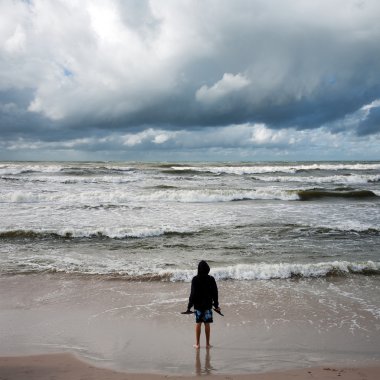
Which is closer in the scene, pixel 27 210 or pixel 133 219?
pixel 133 219

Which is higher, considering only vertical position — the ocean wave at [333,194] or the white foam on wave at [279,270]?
the white foam on wave at [279,270]

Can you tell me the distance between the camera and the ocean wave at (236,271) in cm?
887

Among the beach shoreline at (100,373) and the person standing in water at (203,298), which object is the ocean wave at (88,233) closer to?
the person standing in water at (203,298)

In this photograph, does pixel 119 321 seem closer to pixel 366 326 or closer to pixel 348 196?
pixel 366 326

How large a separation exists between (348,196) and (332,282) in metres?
20.5

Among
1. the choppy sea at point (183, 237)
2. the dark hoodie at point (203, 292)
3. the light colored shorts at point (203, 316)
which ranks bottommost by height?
the choppy sea at point (183, 237)

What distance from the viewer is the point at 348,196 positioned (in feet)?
88.9

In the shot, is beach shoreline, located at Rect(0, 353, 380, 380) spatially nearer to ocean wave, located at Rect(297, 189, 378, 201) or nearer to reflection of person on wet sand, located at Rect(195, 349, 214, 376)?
reflection of person on wet sand, located at Rect(195, 349, 214, 376)

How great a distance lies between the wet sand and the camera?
5.11m

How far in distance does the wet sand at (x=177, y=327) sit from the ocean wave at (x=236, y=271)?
356 mm

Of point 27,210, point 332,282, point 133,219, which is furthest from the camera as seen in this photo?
point 27,210

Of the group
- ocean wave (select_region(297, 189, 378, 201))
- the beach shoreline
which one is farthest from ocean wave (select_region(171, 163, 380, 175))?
the beach shoreline

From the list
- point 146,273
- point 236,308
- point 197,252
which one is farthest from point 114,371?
point 197,252

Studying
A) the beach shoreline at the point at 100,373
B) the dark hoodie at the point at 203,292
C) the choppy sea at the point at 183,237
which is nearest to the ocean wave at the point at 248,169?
the choppy sea at the point at 183,237
